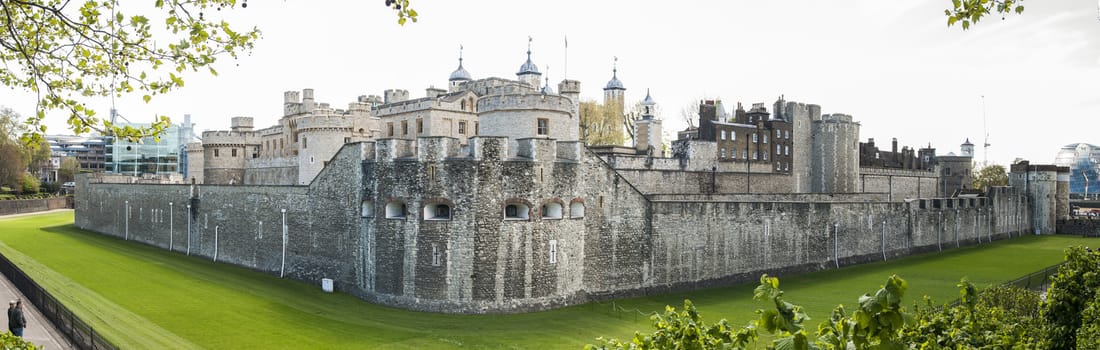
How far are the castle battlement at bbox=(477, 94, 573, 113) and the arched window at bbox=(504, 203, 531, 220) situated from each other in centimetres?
532

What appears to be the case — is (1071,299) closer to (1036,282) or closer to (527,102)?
(527,102)

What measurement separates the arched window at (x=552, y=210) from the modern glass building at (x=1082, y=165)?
378ft

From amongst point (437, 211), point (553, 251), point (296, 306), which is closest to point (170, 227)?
point (296, 306)

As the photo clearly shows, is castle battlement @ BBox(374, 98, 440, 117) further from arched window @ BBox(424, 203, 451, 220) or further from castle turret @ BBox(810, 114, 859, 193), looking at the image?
castle turret @ BBox(810, 114, 859, 193)

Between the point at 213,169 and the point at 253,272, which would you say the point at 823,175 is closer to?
the point at 253,272

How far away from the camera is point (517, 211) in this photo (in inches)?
939

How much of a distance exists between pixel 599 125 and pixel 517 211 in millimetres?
36542

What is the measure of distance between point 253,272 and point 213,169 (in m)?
23.7

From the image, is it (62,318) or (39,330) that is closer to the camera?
(39,330)

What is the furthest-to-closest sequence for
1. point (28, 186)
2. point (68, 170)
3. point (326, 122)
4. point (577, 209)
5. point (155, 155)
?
point (68, 170) → point (155, 155) → point (28, 186) → point (326, 122) → point (577, 209)

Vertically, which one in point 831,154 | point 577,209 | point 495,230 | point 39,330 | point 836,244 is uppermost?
point 831,154

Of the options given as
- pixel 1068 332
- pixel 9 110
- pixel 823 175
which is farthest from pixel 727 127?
pixel 9 110

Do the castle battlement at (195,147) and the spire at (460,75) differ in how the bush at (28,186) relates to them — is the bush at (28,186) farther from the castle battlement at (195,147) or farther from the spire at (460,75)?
the spire at (460,75)

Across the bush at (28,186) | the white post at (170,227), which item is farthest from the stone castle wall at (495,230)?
the bush at (28,186)
